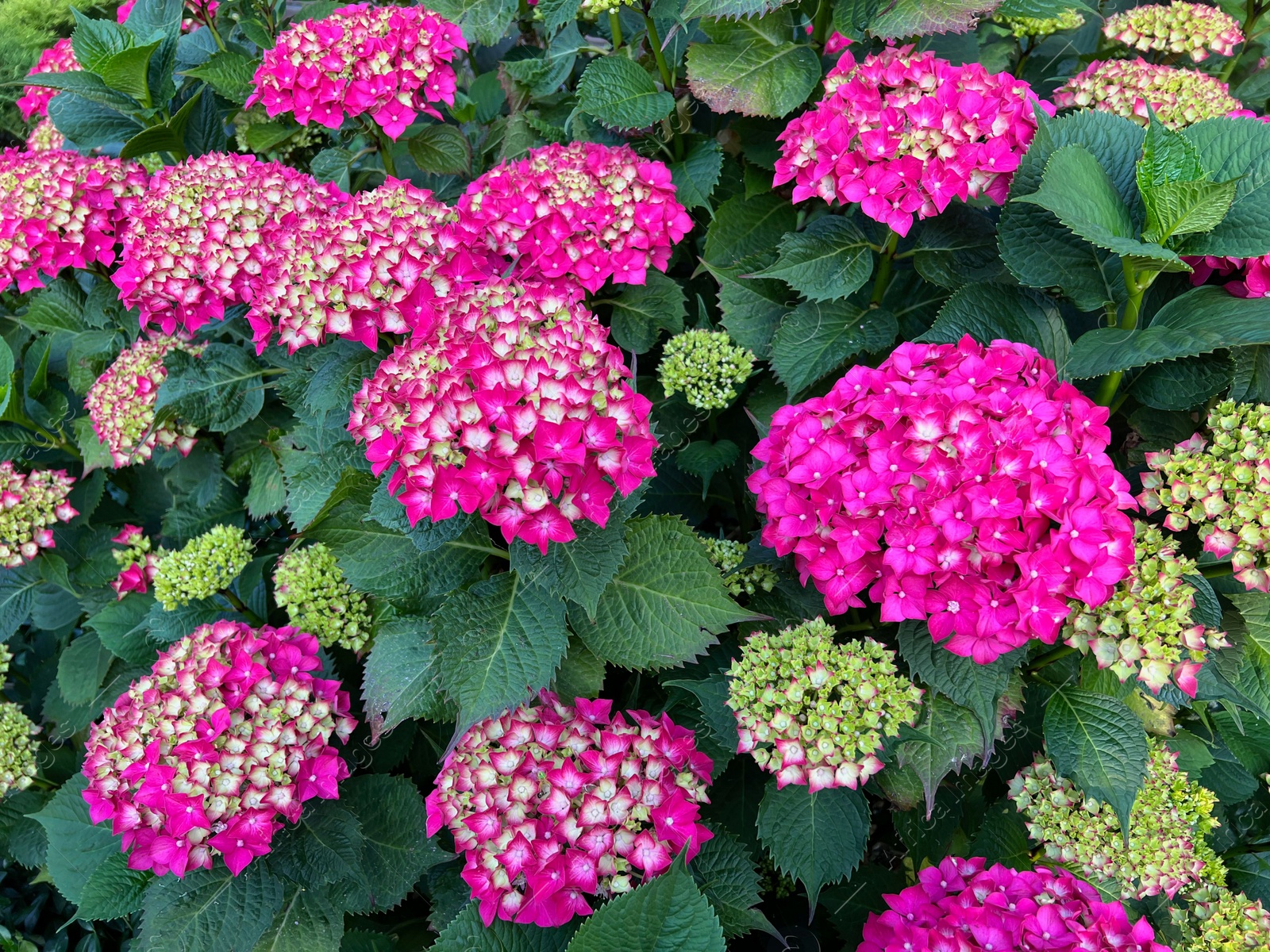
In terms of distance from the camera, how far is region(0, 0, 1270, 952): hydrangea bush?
1.39m

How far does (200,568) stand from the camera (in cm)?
207

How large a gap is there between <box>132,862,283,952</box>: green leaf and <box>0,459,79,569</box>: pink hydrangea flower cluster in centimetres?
110

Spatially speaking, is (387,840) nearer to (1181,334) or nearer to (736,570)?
(736,570)

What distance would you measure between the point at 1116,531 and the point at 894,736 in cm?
50

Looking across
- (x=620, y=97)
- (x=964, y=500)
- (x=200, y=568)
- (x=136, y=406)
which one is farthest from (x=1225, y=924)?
(x=136, y=406)

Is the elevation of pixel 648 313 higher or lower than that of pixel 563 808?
higher

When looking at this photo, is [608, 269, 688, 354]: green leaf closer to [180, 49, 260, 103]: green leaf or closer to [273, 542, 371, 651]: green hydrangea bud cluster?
[273, 542, 371, 651]: green hydrangea bud cluster

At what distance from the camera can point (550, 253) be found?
1840mm

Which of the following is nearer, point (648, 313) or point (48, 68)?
point (648, 313)

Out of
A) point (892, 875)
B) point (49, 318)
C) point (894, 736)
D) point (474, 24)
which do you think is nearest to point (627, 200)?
point (474, 24)

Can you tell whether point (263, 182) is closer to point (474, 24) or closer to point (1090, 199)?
point (474, 24)

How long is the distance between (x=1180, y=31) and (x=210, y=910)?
3089 mm

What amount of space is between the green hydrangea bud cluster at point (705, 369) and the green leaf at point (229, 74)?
1598 mm

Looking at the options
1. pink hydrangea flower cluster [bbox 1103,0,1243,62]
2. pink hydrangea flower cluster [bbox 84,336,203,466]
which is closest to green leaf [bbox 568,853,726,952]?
pink hydrangea flower cluster [bbox 84,336,203,466]
